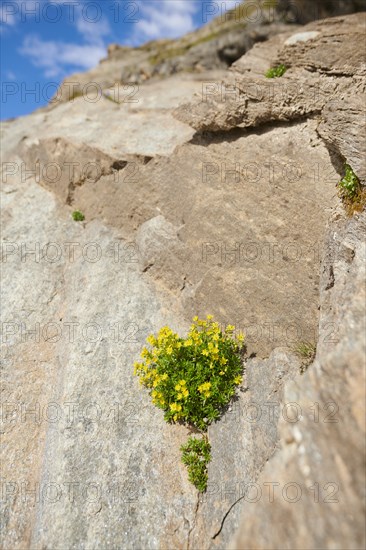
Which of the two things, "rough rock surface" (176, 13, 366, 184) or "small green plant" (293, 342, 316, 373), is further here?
"rough rock surface" (176, 13, 366, 184)

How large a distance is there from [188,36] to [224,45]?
2736 cm

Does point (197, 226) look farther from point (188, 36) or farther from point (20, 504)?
point (188, 36)

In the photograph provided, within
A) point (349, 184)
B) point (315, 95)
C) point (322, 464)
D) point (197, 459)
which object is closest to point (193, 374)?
point (197, 459)

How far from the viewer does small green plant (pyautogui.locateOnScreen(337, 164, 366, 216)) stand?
351 inches

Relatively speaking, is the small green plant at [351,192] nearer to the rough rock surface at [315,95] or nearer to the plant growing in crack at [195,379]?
the rough rock surface at [315,95]

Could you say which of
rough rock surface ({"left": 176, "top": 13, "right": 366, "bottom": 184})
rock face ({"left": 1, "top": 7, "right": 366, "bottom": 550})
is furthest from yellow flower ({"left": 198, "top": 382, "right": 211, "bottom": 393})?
rough rock surface ({"left": 176, "top": 13, "right": 366, "bottom": 184})

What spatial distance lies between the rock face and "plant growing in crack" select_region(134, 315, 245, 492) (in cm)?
31

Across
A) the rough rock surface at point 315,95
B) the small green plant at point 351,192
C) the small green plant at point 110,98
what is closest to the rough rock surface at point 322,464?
the small green plant at point 351,192

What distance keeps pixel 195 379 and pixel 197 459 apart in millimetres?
1743

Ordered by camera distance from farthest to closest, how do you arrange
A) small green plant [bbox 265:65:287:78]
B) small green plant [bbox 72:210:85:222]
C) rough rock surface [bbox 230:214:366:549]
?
1. small green plant [bbox 72:210:85:222]
2. small green plant [bbox 265:65:287:78]
3. rough rock surface [bbox 230:214:366:549]

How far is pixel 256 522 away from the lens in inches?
211

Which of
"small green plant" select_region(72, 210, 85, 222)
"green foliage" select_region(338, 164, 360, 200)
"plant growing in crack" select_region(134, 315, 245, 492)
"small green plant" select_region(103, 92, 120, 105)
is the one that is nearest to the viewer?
"plant growing in crack" select_region(134, 315, 245, 492)

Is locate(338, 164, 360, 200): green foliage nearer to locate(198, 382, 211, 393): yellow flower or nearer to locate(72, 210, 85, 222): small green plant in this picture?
locate(198, 382, 211, 393): yellow flower

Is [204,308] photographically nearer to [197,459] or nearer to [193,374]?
[193,374]
